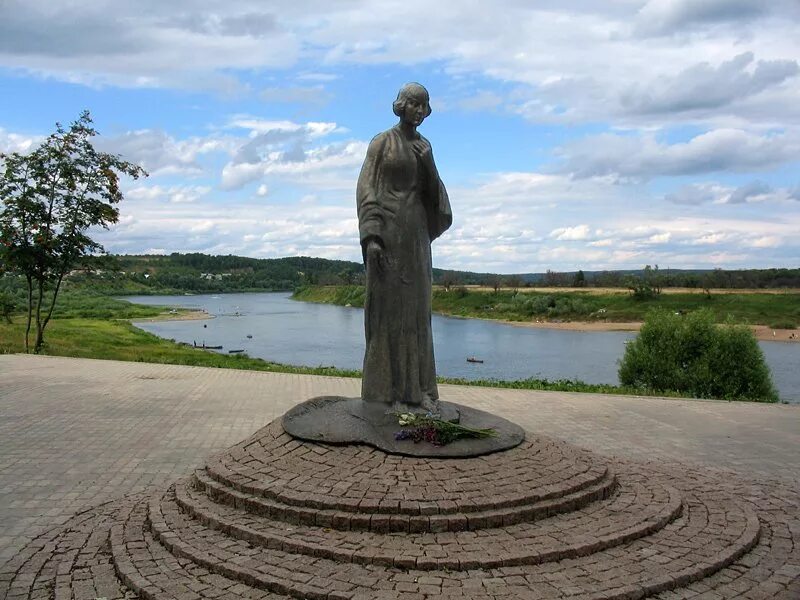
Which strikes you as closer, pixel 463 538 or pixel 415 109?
pixel 463 538

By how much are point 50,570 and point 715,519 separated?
183 inches

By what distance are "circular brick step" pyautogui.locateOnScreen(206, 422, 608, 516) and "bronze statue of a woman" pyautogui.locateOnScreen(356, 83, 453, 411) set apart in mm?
783

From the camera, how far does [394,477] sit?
16.6ft

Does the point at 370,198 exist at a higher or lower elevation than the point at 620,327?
higher

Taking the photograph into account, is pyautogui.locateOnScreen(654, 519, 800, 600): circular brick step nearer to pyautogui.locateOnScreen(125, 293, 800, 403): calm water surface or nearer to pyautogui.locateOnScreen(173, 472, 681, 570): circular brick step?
pyautogui.locateOnScreen(173, 472, 681, 570): circular brick step

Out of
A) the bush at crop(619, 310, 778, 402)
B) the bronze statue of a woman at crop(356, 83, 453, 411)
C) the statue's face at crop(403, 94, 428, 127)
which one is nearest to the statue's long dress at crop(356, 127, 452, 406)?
the bronze statue of a woman at crop(356, 83, 453, 411)

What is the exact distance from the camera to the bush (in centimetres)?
1836

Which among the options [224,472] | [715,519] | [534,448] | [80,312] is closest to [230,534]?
[224,472]

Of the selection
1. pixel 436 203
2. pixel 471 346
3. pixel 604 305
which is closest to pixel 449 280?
pixel 604 305

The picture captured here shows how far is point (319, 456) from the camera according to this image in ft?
17.8

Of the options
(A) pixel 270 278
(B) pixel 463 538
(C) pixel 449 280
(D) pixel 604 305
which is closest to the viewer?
(B) pixel 463 538

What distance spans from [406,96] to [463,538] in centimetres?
353

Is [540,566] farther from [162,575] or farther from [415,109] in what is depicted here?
[415,109]

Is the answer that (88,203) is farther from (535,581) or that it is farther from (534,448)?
(535,581)
